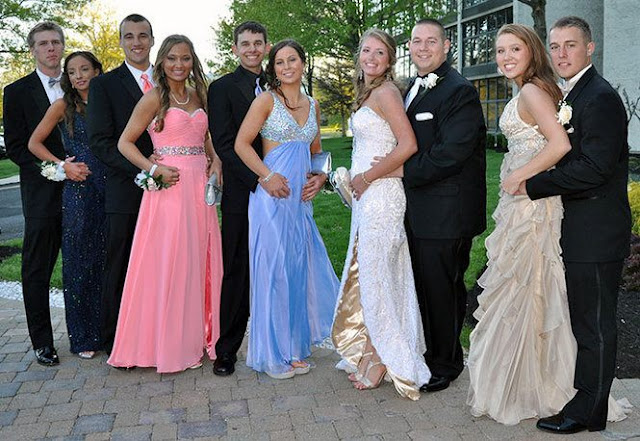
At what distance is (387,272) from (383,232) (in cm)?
27

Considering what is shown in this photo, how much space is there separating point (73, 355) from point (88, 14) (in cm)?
3301

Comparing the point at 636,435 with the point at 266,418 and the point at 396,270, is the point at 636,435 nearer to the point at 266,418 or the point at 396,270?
the point at 396,270

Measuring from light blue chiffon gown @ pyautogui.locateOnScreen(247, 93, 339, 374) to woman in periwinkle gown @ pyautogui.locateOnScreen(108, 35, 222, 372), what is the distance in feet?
1.67

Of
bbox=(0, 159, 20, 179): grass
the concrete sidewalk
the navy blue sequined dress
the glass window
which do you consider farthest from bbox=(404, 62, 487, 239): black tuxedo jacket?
the glass window

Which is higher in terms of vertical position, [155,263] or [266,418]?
[155,263]

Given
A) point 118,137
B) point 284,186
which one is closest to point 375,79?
point 284,186

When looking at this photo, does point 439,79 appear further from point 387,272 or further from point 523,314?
point 523,314

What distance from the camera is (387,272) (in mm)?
4484

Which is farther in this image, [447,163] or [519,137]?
[447,163]

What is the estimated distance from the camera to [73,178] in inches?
201

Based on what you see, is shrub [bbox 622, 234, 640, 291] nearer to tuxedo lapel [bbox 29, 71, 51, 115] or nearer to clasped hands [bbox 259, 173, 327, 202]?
clasped hands [bbox 259, 173, 327, 202]

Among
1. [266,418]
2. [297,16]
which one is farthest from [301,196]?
[297,16]

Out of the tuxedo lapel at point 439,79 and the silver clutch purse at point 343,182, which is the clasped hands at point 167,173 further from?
the tuxedo lapel at point 439,79

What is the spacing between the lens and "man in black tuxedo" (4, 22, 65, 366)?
17.0 ft
